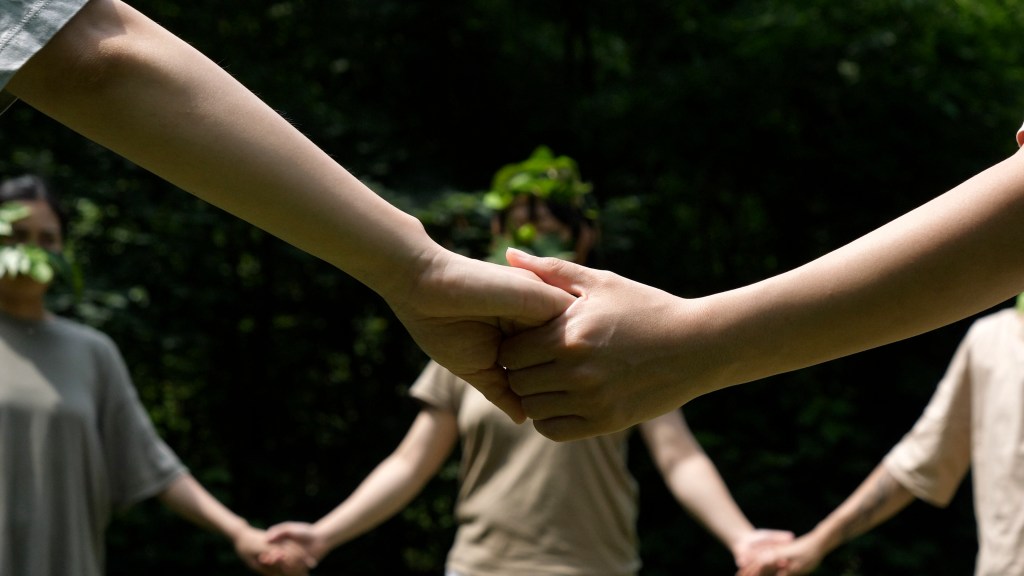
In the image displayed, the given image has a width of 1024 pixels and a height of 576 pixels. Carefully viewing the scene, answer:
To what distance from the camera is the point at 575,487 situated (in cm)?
355

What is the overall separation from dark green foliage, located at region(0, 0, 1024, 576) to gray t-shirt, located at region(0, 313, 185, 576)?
101 inches

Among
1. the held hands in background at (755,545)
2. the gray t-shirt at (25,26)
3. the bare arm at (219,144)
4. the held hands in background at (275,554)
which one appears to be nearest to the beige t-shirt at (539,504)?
the held hands in background at (755,545)

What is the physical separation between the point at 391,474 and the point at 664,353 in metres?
2.07

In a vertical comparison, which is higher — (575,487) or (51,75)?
(51,75)

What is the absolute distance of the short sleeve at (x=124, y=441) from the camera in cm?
384

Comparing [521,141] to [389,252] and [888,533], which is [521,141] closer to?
[888,533]

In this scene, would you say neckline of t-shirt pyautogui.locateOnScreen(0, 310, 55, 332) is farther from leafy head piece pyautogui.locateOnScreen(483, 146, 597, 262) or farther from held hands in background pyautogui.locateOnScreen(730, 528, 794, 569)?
held hands in background pyautogui.locateOnScreen(730, 528, 794, 569)

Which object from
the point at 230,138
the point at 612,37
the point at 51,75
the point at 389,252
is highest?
the point at 51,75

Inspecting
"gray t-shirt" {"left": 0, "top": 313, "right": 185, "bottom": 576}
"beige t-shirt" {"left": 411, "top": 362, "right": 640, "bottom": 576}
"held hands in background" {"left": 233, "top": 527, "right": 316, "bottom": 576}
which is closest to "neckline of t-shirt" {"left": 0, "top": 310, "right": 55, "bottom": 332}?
"gray t-shirt" {"left": 0, "top": 313, "right": 185, "bottom": 576}

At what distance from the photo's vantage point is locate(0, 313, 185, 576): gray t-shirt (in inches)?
136

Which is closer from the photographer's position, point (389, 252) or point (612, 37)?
point (389, 252)

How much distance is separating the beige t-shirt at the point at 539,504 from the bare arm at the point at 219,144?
1611 mm

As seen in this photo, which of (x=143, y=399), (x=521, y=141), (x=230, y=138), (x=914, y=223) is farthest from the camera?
(x=521, y=141)

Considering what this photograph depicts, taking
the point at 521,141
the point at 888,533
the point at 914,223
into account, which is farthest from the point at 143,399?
the point at 914,223
